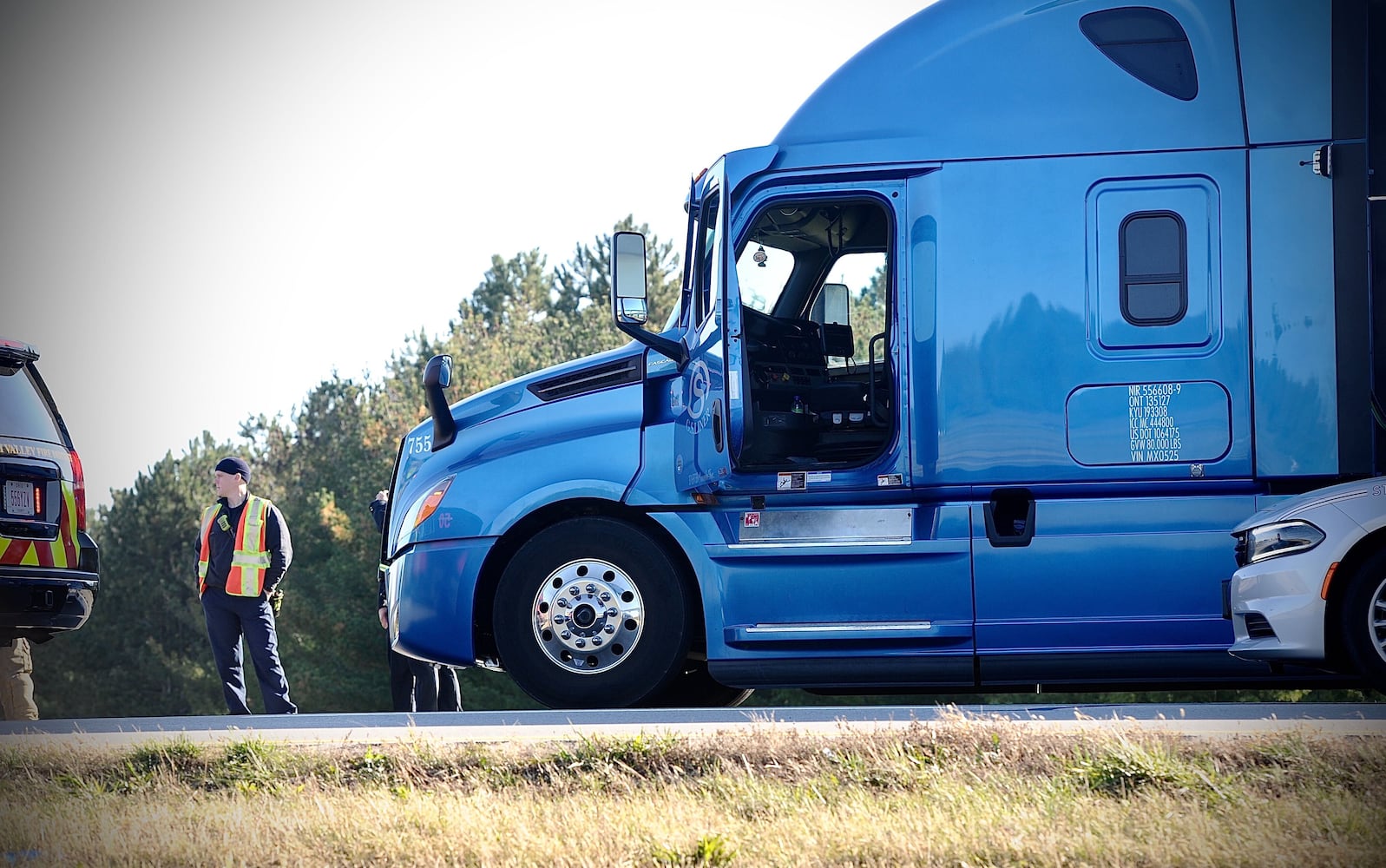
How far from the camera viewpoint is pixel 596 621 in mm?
8344

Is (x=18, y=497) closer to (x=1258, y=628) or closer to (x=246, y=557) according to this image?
(x=246, y=557)

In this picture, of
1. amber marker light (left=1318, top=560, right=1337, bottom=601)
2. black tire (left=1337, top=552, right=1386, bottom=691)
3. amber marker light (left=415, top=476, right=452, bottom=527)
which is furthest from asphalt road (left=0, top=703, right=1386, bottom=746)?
amber marker light (left=415, top=476, right=452, bottom=527)

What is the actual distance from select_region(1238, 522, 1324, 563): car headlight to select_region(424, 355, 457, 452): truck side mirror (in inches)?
167

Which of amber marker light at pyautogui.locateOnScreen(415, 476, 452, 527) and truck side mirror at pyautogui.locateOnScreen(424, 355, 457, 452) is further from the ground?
truck side mirror at pyautogui.locateOnScreen(424, 355, 457, 452)

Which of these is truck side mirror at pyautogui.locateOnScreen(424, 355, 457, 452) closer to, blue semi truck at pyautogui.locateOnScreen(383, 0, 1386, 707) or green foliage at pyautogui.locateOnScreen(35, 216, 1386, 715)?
blue semi truck at pyautogui.locateOnScreen(383, 0, 1386, 707)

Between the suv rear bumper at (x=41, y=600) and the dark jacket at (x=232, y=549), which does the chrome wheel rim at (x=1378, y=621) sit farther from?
the suv rear bumper at (x=41, y=600)

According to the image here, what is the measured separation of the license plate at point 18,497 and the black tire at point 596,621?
13.0ft

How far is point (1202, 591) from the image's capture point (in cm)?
796

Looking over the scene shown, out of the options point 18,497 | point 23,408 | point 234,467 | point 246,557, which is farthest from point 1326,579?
point 23,408

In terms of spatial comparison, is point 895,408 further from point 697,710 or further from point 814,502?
point 697,710

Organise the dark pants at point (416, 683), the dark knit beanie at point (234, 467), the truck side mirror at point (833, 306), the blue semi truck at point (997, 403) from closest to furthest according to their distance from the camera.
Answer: the blue semi truck at point (997, 403)
the truck side mirror at point (833, 306)
the dark knit beanie at point (234, 467)
the dark pants at point (416, 683)

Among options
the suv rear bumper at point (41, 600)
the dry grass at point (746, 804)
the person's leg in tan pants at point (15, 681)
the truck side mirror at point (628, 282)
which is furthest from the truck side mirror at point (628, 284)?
the person's leg in tan pants at point (15, 681)

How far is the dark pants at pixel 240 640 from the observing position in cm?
1064

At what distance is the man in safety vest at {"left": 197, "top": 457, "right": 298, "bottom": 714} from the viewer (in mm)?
10789
